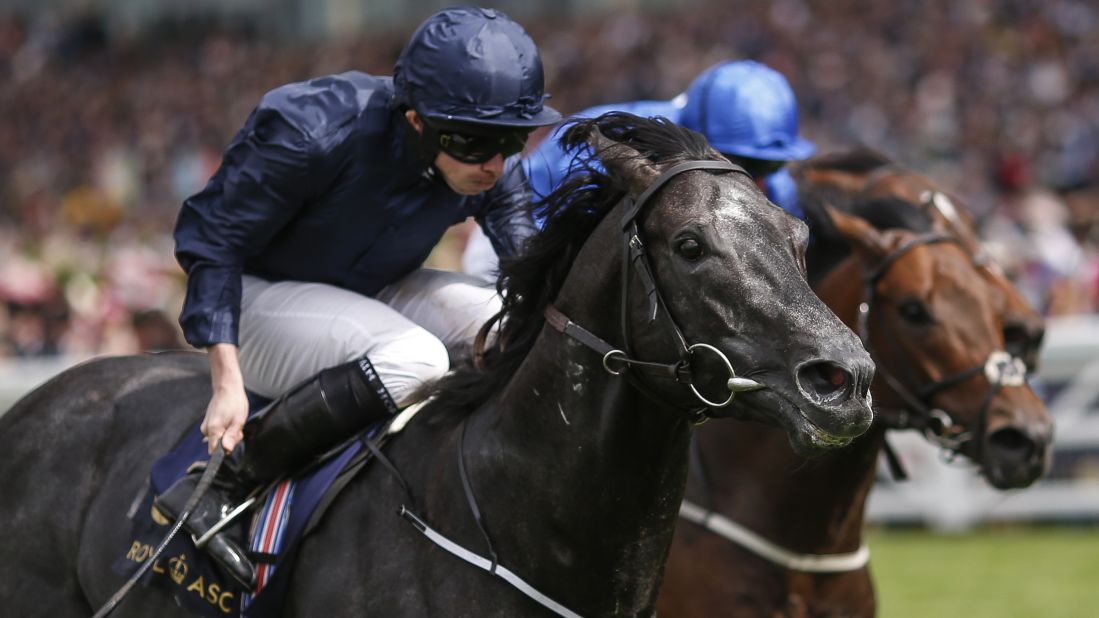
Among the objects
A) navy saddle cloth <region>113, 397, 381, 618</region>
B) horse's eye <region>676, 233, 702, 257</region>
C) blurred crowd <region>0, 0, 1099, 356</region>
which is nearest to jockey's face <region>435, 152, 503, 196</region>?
navy saddle cloth <region>113, 397, 381, 618</region>

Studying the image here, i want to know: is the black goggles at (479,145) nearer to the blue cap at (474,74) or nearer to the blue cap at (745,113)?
the blue cap at (474,74)

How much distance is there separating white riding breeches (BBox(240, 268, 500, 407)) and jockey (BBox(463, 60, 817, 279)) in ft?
2.27

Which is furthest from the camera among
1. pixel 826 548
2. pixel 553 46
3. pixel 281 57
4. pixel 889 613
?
pixel 281 57

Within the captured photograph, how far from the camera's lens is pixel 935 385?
4535 mm

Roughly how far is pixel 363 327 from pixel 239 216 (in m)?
0.40

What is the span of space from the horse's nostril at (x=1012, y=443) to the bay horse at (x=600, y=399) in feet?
5.29

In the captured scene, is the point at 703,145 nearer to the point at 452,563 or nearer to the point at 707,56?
the point at 452,563

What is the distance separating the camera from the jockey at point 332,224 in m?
3.49

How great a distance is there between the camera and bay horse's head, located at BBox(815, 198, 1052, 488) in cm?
447

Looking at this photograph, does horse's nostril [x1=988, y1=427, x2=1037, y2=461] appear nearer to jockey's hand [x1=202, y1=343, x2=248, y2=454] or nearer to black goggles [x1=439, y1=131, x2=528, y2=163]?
black goggles [x1=439, y1=131, x2=528, y2=163]

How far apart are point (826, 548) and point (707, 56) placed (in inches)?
663

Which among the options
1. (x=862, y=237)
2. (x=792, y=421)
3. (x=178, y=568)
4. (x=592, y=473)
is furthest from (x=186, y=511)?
(x=862, y=237)

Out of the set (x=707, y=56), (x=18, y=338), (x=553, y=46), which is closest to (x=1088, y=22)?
(x=707, y=56)

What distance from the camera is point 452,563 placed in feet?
10.7
